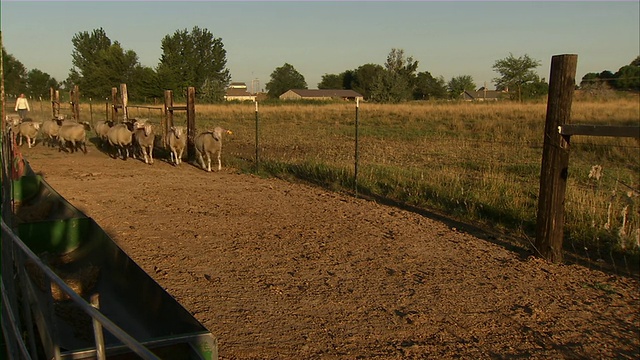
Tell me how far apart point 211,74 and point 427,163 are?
65478 millimetres

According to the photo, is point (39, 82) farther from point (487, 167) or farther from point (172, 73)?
point (487, 167)

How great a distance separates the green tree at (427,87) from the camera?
89.6m

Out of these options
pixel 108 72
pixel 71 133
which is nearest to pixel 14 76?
pixel 108 72

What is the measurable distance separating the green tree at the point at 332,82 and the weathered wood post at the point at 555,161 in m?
110

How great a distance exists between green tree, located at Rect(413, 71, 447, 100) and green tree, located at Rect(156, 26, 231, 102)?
31301 mm

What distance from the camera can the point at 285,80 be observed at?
399ft

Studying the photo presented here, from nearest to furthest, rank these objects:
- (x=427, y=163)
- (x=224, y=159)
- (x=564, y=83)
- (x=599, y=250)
Result: 1. (x=564, y=83)
2. (x=599, y=250)
3. (x=427, y=163)
4. (x=224, y=159)

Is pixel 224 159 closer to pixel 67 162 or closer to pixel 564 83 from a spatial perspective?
pixel 67 162

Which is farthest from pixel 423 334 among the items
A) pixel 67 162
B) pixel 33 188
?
pixel 67 162

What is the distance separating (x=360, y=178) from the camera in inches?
456

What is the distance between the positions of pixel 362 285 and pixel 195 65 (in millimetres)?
67952

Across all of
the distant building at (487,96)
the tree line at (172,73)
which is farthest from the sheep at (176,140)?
the tree line at (172,73)

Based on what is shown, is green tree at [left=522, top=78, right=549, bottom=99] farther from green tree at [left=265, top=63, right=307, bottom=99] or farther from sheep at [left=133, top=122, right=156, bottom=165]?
green tree at [left=265, top=63, right=307, bottom=99]

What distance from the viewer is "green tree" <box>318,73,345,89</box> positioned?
116 meters
